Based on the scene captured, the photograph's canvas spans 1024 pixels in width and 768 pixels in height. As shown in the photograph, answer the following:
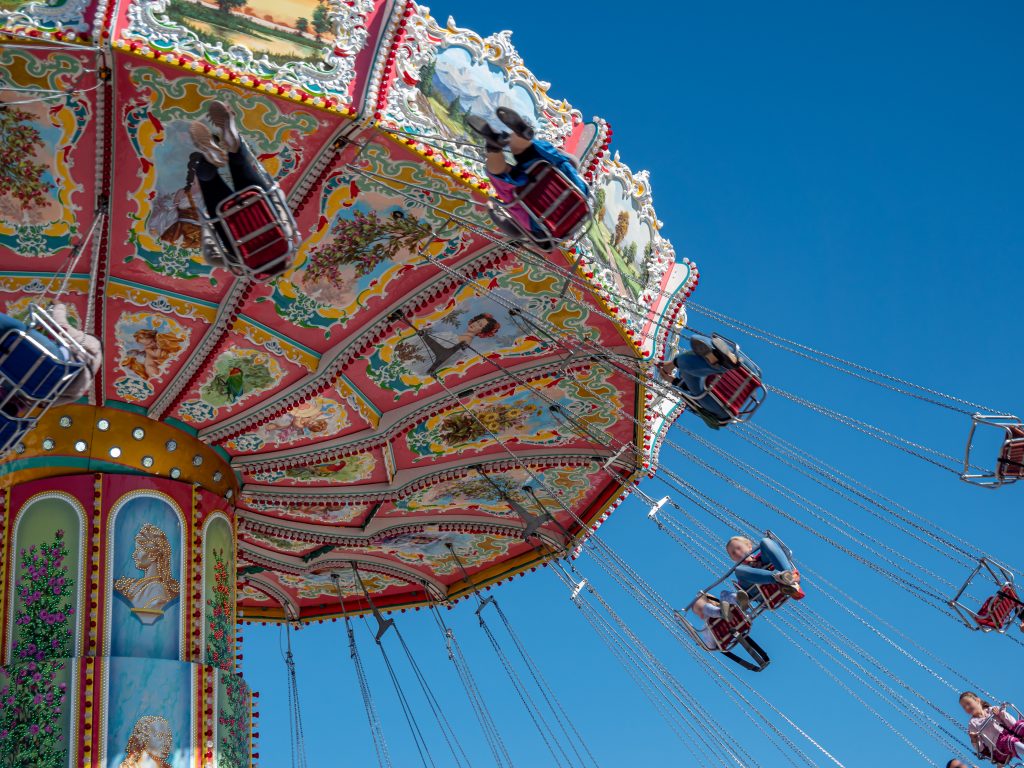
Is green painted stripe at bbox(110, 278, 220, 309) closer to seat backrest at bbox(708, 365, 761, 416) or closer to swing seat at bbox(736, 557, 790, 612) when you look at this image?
seat backrest at bbox(708, 365, 761, 416)

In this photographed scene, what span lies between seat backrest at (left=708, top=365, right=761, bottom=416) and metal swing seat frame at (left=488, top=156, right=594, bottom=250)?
2.00 meters

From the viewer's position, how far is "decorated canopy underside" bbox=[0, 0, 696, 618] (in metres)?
9.37

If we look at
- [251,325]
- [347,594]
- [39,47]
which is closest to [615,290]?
[251,325]

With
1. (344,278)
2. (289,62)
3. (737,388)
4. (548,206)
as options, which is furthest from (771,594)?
(289,62)

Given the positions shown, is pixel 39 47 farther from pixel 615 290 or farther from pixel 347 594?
pixel 347 594

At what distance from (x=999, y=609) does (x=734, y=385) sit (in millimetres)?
3552

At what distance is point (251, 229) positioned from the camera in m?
8.80

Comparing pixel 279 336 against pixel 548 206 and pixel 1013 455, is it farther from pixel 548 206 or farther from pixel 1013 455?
pixel 1013 455

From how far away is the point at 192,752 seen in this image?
11.3 metres

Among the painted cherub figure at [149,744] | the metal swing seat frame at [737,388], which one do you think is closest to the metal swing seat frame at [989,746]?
the metal swing seat frame at [737,388]

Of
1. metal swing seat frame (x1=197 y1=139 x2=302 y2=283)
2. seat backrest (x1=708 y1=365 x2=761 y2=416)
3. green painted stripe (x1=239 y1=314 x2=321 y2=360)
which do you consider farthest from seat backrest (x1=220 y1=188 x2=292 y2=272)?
seat backrest (x1=708 y1=365 x2=761 y2=416)

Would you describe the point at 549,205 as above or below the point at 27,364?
below

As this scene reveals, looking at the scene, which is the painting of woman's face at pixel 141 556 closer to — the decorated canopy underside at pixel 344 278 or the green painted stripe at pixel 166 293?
the decorated canopy underside at pixel 344 278

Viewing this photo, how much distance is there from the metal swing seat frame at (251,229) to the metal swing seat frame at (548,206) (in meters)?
1.62
